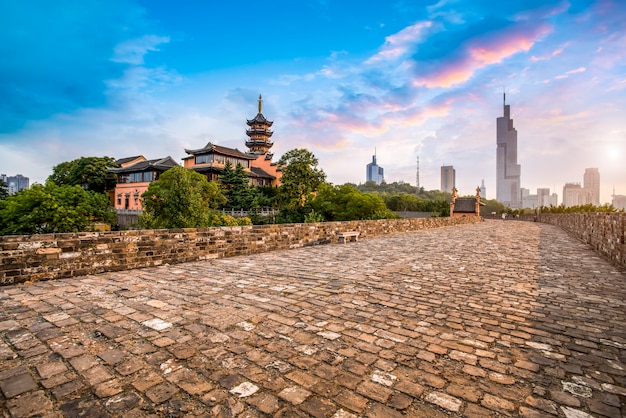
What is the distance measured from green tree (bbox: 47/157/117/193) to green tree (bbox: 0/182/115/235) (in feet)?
86.1

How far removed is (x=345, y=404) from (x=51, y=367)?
7.25ft

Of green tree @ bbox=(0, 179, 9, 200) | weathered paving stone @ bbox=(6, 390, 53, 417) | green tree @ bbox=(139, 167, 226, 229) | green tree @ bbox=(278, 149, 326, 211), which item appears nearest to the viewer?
weathered paving stone @ bbox=(6, 390, 53, 417)

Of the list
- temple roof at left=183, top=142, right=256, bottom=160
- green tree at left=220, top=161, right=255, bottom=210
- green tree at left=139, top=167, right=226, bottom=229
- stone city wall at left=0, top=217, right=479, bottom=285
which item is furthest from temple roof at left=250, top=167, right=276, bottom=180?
stone city wall at left=0, top=217, right=479, bottom=285

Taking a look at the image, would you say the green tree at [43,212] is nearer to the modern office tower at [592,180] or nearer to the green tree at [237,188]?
the green tree at [237,188]

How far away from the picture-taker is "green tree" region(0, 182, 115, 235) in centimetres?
2002

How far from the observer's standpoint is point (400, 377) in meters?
2.22

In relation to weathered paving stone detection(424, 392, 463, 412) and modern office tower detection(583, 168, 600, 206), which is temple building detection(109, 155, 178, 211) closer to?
weathered paving stone detection(424, 392, 463, 412)

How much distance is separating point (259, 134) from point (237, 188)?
22.6 metres

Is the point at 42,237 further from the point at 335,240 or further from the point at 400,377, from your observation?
the point at 335,240

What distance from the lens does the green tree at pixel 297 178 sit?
125 feet

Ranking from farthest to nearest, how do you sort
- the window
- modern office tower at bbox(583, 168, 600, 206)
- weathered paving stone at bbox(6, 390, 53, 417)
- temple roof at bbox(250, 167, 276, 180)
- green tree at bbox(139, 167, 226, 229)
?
modern office tower at bbox(583, 168, 600, 206)
temple roof at bbox(250, 167, 276, 180)
the window
green tree at bbox(139, 167, 226, 229)
weathered paving stone at bbox(6, 390, 53, 417)

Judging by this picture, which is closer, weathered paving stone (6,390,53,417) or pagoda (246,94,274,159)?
weathered paving stone (6,390,53,417)

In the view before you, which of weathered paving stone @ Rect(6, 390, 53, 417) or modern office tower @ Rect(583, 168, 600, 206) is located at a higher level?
modern office tower @ Rect(583, 168, 600, 206)

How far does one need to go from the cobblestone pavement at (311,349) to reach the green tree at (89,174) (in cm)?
5291
